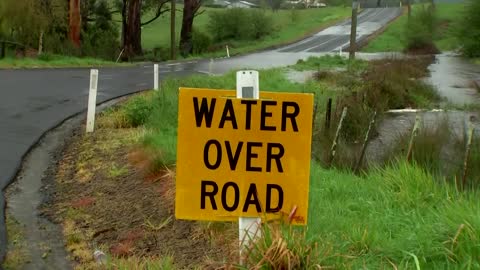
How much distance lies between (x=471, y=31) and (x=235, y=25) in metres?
22.6

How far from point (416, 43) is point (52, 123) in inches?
1841

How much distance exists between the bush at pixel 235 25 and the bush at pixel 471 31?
20455 mm

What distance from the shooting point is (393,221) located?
5340 mm

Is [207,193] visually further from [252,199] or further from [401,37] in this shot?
[401,37]

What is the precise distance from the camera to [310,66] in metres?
28.7

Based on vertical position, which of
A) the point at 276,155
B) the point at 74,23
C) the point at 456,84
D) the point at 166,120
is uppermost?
the point at 74,23

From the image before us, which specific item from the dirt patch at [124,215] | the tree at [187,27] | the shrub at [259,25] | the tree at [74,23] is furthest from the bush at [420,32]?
the dirt patch at [124,215]

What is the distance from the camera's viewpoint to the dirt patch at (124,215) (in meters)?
5.57

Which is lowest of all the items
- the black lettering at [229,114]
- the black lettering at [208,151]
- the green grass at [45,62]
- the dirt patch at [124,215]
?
the dirt patch at [124,215]

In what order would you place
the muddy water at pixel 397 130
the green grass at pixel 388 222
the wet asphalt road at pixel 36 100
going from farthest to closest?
the wet asphalt road at pixel 36 100
the muddy water at pixel 397 130
the green grass at pixel 388 222

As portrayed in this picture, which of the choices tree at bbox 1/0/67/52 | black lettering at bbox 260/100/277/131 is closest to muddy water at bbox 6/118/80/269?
black lettering at bbox 260/100/277/131

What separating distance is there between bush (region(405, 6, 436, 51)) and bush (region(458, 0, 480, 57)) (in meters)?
5.43

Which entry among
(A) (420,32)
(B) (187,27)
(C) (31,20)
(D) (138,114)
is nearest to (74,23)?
(C) (31,20)

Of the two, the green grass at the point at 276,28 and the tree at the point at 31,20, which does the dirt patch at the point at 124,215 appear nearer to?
the tree at the point at 31,20
